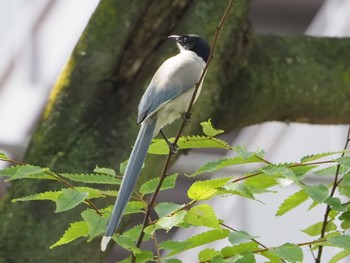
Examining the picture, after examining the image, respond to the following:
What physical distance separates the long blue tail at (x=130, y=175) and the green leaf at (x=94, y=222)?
0.01 m

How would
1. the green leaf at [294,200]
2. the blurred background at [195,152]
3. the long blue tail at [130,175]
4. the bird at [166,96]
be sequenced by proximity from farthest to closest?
the blurred background at [195,152] → the bird at [166,96] → the green leaf at [294,200] → the long blue tail at [130,175]

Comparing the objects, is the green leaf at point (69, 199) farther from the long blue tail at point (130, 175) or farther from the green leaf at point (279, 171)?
the green leaf at point (279, 171)

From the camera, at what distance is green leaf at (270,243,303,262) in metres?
1.95

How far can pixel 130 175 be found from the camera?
7.38 feet

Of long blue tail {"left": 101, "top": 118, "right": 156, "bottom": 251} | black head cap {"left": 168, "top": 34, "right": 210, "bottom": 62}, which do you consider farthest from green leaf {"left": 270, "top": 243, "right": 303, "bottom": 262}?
black head cap {"left": 168, "top": 34, "right": 210, "bottom": 62}

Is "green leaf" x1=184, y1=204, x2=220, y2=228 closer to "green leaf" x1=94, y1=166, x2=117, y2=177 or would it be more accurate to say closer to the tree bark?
"green leaf" x1=94, y1=166, x2=117, y2=177

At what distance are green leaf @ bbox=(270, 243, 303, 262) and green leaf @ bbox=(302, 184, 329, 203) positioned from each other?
0.11 meters

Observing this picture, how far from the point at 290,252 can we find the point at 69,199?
1.42 ft

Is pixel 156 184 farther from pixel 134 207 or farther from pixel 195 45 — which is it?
pixel 195 45

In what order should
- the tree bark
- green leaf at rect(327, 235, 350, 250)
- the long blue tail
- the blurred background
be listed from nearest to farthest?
green leaf at rect(327, 235, 350, 250) → the long blue tail → the tree bark → the blurred background

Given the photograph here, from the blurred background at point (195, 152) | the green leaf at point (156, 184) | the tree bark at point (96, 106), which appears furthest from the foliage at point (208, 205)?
the blurred background at point (195, 152)

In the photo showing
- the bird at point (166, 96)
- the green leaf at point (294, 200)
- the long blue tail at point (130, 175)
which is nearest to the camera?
the long blue tail at point (130, 175)

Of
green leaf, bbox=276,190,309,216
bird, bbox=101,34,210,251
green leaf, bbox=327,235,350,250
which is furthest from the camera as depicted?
bird, bbox=101,34,210,251

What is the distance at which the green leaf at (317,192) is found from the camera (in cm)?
203
